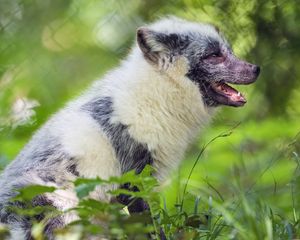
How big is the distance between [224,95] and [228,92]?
6cm

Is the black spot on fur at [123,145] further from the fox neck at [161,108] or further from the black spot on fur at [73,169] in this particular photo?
the black spot on fur at [73,169]

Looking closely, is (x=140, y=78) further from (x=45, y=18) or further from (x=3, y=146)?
(x=45, y=18)

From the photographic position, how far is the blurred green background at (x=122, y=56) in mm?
6602

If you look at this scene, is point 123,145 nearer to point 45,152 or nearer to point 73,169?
point 73,169

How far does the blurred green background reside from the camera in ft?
21.7

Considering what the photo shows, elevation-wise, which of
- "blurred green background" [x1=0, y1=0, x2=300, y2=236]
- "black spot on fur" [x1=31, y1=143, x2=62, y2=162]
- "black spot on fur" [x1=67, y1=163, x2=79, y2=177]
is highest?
"black spot on fur" [x1=31, y1=143, x2=62, y2=162]

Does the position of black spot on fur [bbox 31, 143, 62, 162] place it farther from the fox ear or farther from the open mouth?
the open mouth

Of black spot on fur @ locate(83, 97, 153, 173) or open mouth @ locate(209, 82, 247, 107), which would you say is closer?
black spot on fur @ locate(83, 97, 153, 173)

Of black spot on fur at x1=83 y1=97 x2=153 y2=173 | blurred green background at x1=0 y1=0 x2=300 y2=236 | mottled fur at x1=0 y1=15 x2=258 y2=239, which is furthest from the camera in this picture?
blurred green background at x1=0 y1=0 x2=300 y2=236

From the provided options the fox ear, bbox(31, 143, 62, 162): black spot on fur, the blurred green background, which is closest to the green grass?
the blurred green background

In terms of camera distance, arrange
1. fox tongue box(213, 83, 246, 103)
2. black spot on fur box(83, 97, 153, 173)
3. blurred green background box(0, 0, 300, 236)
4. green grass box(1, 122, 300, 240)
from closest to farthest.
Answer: green grass box(1, 122, 300, 240)
black spot on fur box(83, 97, 153, 173)
fox tongue box(213, 83, 246, 103)
blurred green background box(0, 0, 300, 236)

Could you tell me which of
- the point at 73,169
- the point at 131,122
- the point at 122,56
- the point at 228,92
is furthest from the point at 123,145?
the point at 122,56

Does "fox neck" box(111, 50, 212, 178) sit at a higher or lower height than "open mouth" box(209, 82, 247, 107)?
higher

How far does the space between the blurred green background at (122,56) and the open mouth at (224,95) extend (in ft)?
2.75
